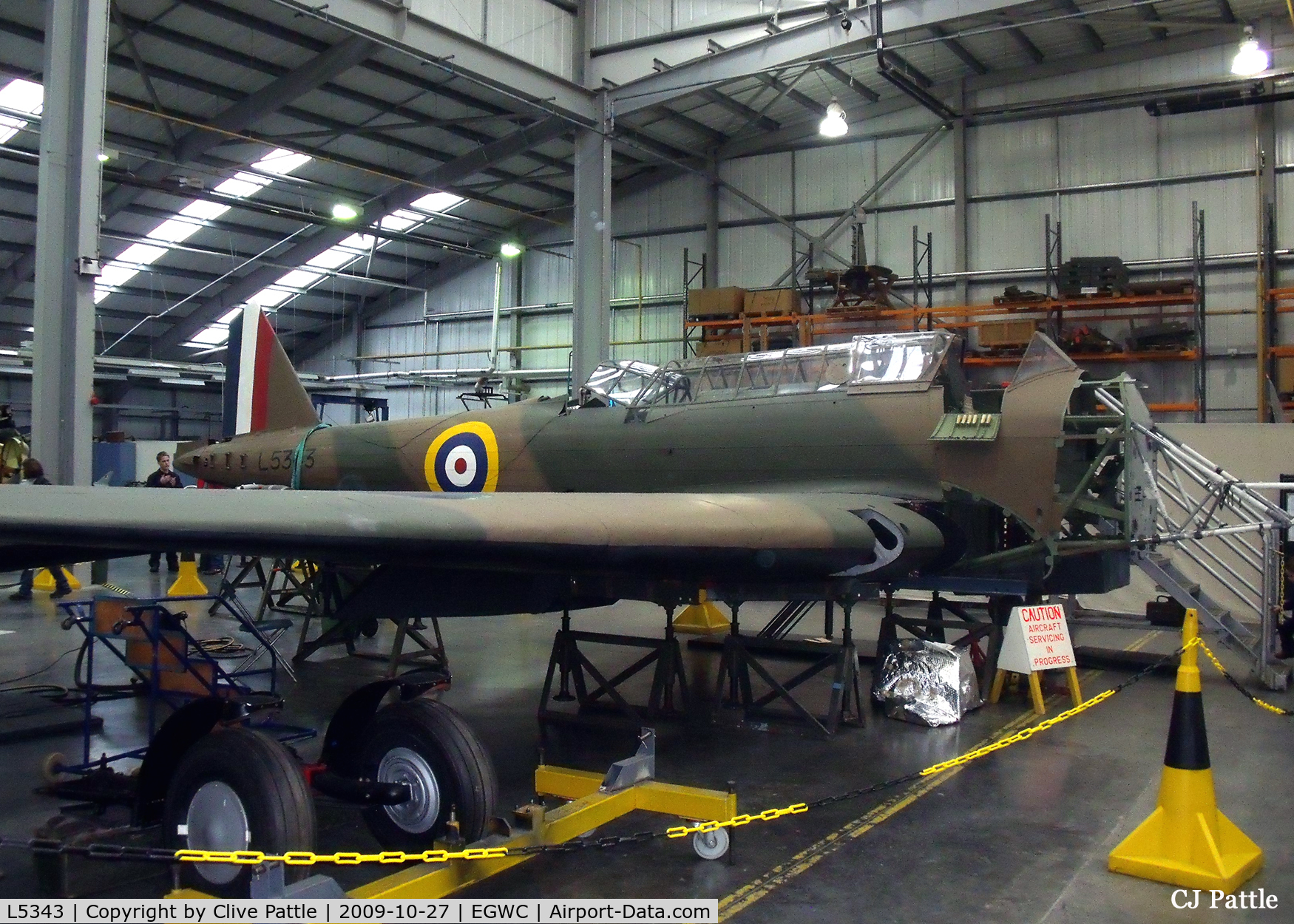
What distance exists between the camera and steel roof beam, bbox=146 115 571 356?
20.4 m

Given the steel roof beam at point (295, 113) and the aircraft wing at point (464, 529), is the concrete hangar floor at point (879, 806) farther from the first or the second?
the steel roof beam at point (295, 113)

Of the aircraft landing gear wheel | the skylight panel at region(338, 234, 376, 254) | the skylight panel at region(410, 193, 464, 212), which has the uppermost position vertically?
the skylight panel at region(410, 193, 464, 212)

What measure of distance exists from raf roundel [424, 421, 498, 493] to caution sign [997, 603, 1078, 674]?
173 inches

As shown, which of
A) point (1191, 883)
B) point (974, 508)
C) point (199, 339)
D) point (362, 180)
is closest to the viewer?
point (1191, 883)

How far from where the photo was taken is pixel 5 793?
5.91 meters

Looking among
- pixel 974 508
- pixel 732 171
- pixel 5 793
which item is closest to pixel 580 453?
pixel 974 508

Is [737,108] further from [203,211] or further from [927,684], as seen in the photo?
[927,684]

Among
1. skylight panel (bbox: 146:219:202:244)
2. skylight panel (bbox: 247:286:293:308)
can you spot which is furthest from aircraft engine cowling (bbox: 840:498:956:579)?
skylight panel (bbox: 247:286:293:308)

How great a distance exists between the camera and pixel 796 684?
7.62 metres

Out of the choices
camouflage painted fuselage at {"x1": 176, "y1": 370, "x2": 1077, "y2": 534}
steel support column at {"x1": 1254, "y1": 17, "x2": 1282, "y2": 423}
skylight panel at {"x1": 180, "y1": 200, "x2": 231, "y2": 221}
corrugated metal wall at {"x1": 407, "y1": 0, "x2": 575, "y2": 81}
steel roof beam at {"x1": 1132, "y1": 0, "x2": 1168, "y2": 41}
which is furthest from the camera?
skylight panel at {"x1": 180, "y1": 200, "x2": 231, "y2": 221}

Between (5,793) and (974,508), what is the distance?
20.9 feet

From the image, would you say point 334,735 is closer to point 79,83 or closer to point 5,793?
point 5,793

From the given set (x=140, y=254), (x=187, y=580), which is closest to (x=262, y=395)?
(x=187, y=580)

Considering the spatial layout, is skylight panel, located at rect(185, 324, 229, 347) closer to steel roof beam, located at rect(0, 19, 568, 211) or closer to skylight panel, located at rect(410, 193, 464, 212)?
skylight panel, located at rect(410, 193, 464, 212)
